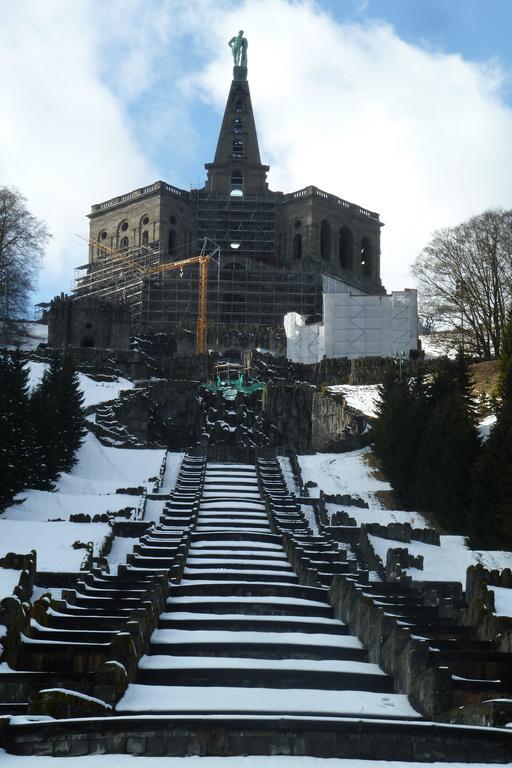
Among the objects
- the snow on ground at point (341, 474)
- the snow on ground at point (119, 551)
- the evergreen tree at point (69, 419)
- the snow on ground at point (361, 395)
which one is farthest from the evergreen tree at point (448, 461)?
the evergreen tree at point (69, 419)

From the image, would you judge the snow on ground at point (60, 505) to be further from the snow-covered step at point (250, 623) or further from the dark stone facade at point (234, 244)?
the dark stone facade at point (234, 244)

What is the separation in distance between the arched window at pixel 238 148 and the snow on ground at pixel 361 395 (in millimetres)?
41243

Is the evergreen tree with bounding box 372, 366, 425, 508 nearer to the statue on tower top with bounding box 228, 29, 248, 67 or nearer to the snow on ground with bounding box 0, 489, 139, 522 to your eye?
the snow on ground with bounding box 0, 489, 139, 522

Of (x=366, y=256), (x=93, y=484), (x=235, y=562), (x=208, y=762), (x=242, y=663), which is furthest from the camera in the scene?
(x=366, y=256)

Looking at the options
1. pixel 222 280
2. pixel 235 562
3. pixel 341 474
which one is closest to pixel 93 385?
pixel 341 474

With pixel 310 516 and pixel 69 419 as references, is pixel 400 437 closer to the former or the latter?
pixel 310 516

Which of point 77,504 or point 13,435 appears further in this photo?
point 77,504

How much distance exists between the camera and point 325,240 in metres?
99.9

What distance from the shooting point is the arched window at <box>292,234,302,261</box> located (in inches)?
3888

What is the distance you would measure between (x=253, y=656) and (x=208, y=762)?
5.42 m

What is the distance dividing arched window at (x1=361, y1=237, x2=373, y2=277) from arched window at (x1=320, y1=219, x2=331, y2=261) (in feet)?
14.3

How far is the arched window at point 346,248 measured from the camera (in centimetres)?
10112

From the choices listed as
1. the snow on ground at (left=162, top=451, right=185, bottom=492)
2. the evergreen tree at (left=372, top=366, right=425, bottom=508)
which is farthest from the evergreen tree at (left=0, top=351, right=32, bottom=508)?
the evergreen tree at (left=372, top=366, right=425, bottom=508)

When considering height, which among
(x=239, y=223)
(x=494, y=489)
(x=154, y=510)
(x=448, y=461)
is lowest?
(x=154, y=510)
